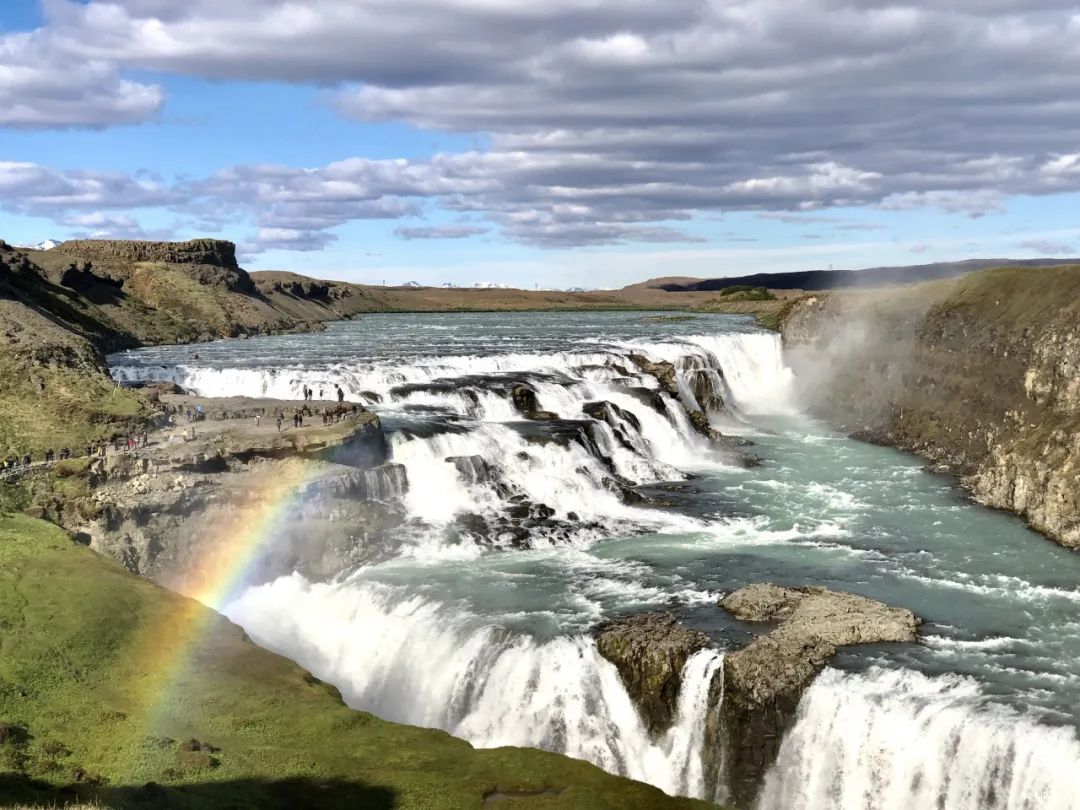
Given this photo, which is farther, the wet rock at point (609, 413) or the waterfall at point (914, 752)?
the wet rock at point (609, 413)

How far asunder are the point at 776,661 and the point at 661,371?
37138 mm

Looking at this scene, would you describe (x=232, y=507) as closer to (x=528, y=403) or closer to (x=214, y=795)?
(x=214, y=795)

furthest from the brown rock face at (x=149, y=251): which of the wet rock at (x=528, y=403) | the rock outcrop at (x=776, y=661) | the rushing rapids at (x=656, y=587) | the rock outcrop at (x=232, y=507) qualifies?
the rock outcrop at (x=776, y=661)

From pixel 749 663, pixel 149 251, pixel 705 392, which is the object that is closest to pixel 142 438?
pixel 749 663

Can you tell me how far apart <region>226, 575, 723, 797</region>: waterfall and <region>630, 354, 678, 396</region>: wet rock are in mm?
31306

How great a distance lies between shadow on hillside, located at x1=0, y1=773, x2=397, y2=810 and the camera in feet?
52.9

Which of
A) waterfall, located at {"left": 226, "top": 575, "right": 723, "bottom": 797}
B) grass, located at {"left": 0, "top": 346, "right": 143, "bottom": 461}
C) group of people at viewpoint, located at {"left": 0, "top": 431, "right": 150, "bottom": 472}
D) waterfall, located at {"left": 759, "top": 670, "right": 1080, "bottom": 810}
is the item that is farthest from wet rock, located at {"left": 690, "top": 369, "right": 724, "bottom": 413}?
waterfall, located at {"left": 759, "top": 670, "right": 1080, "bottom": 810}

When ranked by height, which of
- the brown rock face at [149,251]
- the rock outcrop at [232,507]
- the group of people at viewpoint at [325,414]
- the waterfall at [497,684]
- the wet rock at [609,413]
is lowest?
the waterfall at [497,684]

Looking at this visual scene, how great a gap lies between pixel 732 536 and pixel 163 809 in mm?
22863

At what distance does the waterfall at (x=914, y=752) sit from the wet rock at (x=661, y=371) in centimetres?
3528

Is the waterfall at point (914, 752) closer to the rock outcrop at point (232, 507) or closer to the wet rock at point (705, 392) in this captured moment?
the rock outcrop at point (232, 507)

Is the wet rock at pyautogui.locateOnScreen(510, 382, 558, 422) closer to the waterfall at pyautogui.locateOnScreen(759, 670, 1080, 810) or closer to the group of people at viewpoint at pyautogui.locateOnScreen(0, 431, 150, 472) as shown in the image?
the group of people at viewpoint at pyautogui.locateOnScreen(0, 431, 150, 472)

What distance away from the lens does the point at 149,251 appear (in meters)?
126

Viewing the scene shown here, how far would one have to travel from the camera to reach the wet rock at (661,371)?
187 ft
